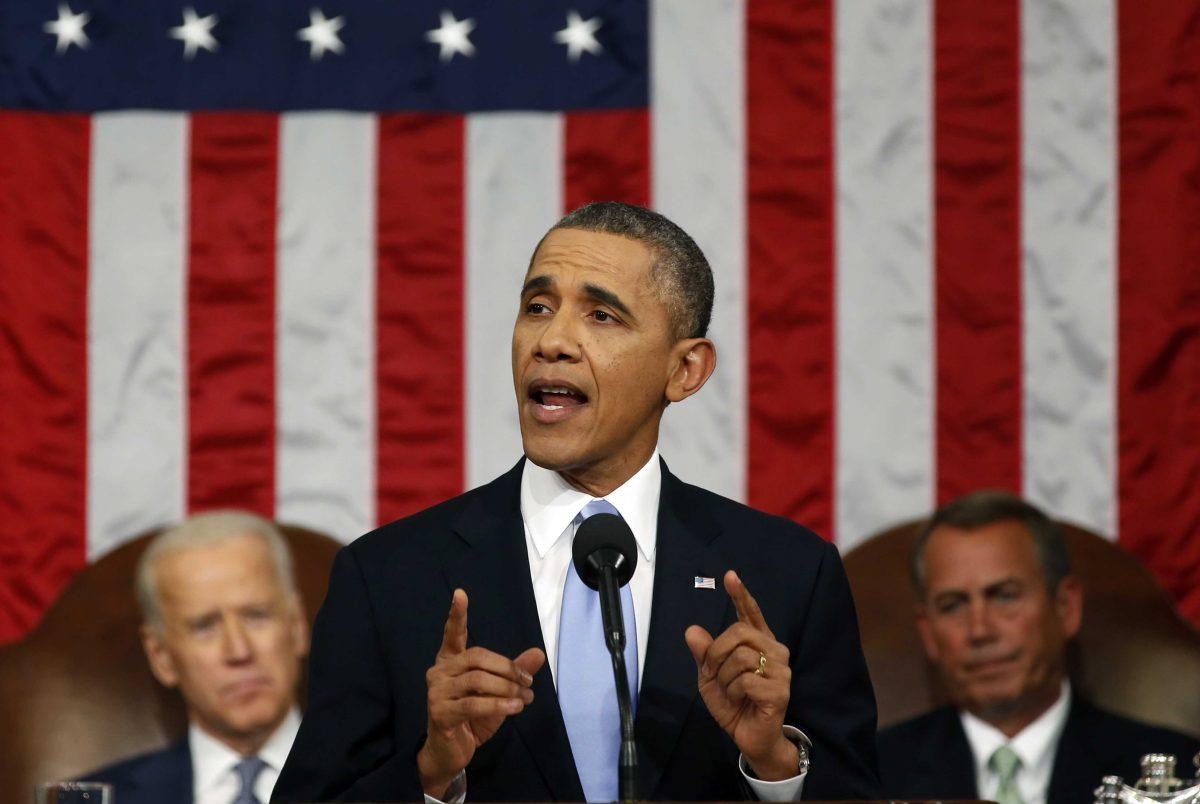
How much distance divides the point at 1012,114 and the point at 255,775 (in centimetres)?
259

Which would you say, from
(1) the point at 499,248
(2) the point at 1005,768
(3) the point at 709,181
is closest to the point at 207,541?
(1) the point at 499,248

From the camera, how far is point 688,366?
2.73 meters

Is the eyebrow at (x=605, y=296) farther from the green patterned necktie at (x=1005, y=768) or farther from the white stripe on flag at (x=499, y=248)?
the green patterned necktie at (x=1005, y=768)

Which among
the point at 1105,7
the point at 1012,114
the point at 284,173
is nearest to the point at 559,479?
the point at 284,173

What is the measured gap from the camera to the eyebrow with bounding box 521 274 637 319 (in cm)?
254

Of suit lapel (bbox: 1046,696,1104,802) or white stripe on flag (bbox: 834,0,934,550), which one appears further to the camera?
white stripe on flag (bbox: 834,0,934,550)

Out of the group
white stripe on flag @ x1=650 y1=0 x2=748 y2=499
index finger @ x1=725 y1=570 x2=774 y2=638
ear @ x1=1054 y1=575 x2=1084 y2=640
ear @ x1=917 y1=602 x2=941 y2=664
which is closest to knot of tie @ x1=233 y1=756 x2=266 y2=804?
white stripe on flag @ x1=650 y1=0 x2=748 y2=499

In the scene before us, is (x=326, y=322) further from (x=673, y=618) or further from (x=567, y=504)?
(x=673, y=618)

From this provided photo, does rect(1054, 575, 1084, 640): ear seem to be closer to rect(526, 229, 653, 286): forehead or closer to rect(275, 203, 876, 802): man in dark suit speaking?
rect(275, 203, 876, 802): man in dark suit speaking

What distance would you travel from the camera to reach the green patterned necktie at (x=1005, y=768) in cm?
400

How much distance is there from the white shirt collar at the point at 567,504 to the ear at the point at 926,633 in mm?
1658

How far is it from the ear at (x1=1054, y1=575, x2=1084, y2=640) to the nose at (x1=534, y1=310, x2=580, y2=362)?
2.04m

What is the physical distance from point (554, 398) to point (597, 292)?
0.59 ft

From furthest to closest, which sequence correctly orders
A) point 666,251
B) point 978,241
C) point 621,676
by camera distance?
point 978,241 → point 666,251 → point 621,676
